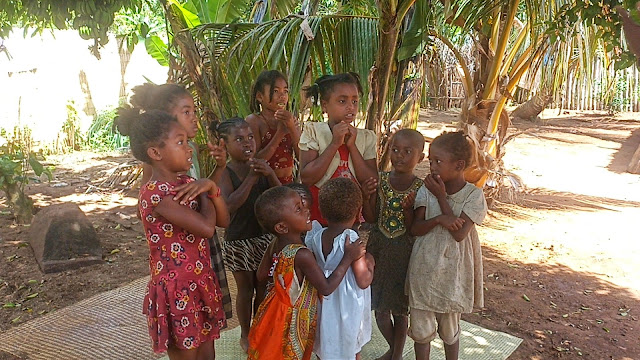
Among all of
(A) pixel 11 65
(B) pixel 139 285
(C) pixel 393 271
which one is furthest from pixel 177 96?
(A) pixel 11 65

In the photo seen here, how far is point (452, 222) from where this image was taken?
2422mm

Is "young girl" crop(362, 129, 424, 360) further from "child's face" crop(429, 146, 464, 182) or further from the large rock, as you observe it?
the large rock

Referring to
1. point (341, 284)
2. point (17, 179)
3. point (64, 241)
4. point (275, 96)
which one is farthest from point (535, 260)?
point (17, 179)

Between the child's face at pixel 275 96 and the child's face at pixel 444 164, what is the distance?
0.94 m

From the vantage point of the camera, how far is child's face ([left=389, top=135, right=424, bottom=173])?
2566 mm

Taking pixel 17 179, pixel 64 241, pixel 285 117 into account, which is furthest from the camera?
pixel 17 179

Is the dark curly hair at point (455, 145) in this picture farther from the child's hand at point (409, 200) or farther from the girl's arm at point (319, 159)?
the girl's arm at point (319, 159)

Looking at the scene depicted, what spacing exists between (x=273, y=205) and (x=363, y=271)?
457 millimetres

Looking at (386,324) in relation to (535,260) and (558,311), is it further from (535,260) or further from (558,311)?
(535,260)

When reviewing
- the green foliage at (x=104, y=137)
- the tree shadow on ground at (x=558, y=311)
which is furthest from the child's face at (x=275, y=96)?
the green foliage at (x=104, y=137)

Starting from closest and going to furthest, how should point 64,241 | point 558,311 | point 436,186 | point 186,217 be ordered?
point 186,217
point 436,186
point 558,311
point 64,241

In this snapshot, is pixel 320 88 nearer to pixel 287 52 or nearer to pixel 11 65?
pixel 287 52

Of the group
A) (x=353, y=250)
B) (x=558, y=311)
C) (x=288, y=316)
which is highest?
(x=353, y=250)

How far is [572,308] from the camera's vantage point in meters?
3.94
